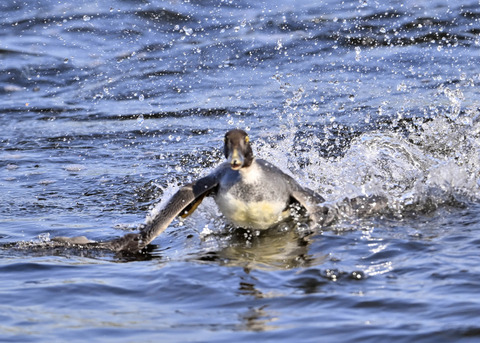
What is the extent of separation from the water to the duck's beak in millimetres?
763

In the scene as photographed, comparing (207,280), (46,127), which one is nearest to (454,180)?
(207,280)

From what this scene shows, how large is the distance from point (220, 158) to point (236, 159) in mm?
3768

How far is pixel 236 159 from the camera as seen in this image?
6137mm

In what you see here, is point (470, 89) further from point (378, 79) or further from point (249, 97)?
point (249, 97)

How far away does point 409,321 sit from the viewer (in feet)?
15.7

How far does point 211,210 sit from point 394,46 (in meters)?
8.04

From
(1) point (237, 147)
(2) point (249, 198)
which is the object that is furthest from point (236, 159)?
(2) point (249, 198)

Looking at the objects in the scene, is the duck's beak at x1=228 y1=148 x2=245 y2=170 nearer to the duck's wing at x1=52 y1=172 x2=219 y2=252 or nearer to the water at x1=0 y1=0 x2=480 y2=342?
the duck's wing at x1=52 y1=172 x2=219 y2=252

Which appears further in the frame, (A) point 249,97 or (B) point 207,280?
(A) point 249,97

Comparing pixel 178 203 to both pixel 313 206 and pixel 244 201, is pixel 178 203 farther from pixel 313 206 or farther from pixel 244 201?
pixel 313 206

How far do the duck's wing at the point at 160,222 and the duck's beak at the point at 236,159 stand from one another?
64 cm

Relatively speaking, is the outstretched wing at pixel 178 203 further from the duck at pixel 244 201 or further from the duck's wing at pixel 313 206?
the duck's wing at pixel 313 206

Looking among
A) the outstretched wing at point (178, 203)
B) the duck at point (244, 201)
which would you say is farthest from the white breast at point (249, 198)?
the outstretched wing at point (178, 203)

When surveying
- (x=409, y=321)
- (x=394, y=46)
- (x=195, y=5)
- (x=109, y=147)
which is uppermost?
(x=195, y=5)
